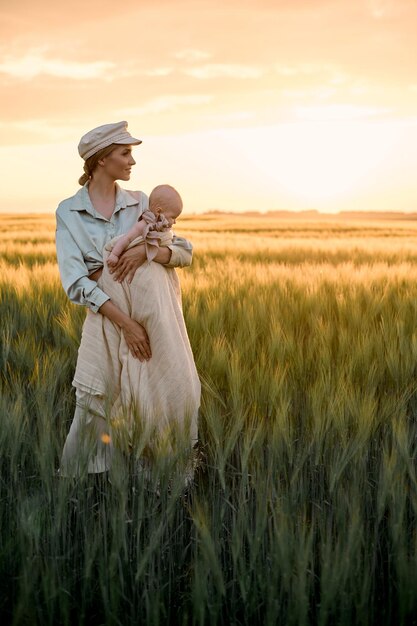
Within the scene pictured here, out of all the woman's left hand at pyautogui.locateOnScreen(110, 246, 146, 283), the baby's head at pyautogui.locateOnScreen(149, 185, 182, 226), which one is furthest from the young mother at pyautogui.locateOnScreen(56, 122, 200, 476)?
the baby's head at pyautogui.locateOnScreen(149, 185, 182, 226)

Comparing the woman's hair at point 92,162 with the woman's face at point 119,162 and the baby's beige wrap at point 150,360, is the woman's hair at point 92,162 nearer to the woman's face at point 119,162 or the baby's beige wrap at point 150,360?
the woman's face at point 119,162

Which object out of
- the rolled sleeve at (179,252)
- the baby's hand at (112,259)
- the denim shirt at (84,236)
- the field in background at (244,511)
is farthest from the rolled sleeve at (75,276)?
the field in background at (244,511)

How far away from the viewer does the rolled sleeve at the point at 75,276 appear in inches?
85.0

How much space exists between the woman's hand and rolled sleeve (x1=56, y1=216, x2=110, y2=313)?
0.37 feet

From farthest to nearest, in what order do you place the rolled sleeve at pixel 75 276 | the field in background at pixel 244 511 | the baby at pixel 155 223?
the rolled sleeve at pixel 75 276 → the baby at pixel 155 223 → the field in background at pixel 244 511

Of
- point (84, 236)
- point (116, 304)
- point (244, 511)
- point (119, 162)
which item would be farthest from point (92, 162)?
point (244, 511)

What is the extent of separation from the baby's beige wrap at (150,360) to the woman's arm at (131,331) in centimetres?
2

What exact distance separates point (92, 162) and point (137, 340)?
58 cm

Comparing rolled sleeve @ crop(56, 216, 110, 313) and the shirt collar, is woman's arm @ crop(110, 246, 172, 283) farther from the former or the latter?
the shirt collar

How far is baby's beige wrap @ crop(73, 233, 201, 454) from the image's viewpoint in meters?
2.14

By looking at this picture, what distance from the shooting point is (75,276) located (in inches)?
86.4

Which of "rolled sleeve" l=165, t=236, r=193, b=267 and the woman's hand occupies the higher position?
"rolled sleeve" l=165, t=236, r=193, b=267

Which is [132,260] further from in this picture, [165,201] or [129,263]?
[165,201]

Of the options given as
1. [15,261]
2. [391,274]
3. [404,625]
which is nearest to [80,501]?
[404,625]
